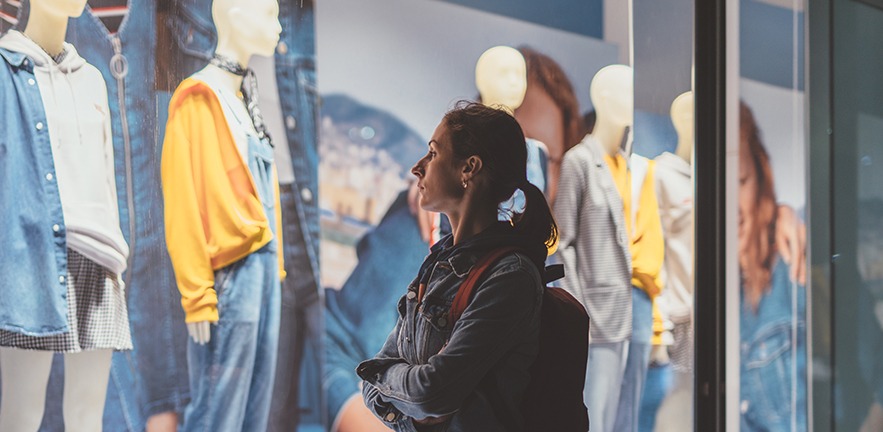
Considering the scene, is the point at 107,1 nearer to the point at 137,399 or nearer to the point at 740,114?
the point at 137,399

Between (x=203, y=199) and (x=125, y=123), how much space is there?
338 millimetres

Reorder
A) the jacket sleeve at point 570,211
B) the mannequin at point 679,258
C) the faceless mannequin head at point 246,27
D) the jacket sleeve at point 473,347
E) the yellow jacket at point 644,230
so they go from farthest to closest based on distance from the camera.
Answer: the mannequin at point 679,258 → the yellow jacket at point 644,230 → the jacket sleeve at point 570,211 → the faceless mannequin head at point 246,27 → the jacket sleeve at point 473,347

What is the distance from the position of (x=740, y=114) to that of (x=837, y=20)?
593mm

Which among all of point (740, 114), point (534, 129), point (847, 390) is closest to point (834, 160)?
point (740, 114)

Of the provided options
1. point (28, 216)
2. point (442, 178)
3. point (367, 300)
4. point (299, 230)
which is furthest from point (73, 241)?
point (442, 178)

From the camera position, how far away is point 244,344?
314cm

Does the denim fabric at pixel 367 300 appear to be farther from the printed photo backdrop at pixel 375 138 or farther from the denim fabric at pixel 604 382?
the denim fabric at pixel 604 382

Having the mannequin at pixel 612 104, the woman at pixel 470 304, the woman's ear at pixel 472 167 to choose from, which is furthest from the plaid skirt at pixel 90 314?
the mannequin at pixel 612 104

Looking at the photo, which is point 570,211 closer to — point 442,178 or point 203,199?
point 203,199

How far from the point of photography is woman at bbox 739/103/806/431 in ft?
14.6

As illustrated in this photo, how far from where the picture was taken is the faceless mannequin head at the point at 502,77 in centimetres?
373

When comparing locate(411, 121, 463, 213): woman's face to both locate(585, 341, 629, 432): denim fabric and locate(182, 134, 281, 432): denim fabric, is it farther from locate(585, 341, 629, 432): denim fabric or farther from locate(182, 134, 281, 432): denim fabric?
locate(585, 341, 629, 432): denim fabric

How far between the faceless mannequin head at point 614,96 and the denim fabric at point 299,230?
1305 mm

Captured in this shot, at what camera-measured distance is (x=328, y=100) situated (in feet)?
10.9
